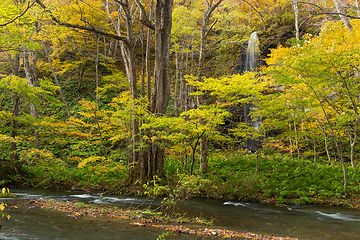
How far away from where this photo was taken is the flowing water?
365 cm

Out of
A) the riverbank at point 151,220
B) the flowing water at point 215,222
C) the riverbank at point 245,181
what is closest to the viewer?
the flowing water at point 215,222

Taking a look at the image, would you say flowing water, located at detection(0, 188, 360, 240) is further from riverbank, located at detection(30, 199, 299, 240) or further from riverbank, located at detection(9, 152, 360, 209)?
riverbank, located at detection(9, 152, 360, 209)

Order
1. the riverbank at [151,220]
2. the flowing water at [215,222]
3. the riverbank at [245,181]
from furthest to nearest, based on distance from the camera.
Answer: the riverbank at [245,181] < the riverbank at [151,220] < the flowing water at [215,222]

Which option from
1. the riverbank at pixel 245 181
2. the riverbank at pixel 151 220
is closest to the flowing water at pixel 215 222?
the riverbank at pixel 151 220

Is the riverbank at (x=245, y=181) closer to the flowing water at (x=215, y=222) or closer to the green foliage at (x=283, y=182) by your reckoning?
the green foliage at (x=283, y=182)

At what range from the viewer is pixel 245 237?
13.0 feet

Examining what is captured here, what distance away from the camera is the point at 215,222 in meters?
5.50

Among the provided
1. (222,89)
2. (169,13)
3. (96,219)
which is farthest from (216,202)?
(169,13)

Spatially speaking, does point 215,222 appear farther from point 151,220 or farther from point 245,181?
point 245,181

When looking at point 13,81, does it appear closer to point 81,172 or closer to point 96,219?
point 81,172

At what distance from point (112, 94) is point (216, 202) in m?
14.5

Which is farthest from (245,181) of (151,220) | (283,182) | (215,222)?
(151,220)

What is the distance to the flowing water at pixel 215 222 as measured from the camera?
12.0 feet

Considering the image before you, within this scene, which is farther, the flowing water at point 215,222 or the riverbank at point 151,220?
the riverbank at point 151,220
